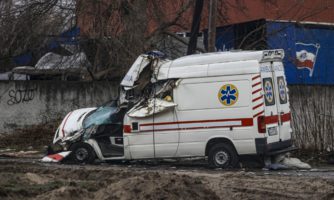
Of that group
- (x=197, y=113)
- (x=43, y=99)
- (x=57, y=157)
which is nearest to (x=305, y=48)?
(x=43, y=99)

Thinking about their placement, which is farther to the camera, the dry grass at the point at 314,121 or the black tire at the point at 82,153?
the dry grass at the point at 314,121

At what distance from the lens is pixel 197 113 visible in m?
16.0

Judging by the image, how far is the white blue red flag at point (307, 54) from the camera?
28109mm

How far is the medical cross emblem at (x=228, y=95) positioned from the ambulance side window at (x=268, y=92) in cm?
65

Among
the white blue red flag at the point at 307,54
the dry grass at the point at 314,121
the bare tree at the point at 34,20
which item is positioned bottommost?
the dry grass at the point at 314,121

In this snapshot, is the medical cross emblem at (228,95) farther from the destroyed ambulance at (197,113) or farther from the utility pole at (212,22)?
the utility pole at (212,22)

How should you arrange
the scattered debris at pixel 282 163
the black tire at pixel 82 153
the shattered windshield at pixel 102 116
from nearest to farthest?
the scattered debris at pixel 282 163
the shattered windshield at pixel 102 116
the black tire at pixel 82 153

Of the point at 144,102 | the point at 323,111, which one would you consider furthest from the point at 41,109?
the point at 323,111

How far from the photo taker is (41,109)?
80.4 feet

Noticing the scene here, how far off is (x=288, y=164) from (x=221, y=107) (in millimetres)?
→ 2228

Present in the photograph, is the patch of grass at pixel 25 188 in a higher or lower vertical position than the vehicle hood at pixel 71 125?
lower

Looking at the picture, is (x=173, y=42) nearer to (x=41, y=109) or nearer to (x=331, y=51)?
(x=41, y=109)

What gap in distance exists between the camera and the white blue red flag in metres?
28.1

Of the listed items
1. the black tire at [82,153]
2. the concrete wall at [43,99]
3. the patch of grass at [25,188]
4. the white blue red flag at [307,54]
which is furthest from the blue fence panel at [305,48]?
the patch of grass at [25,188]
